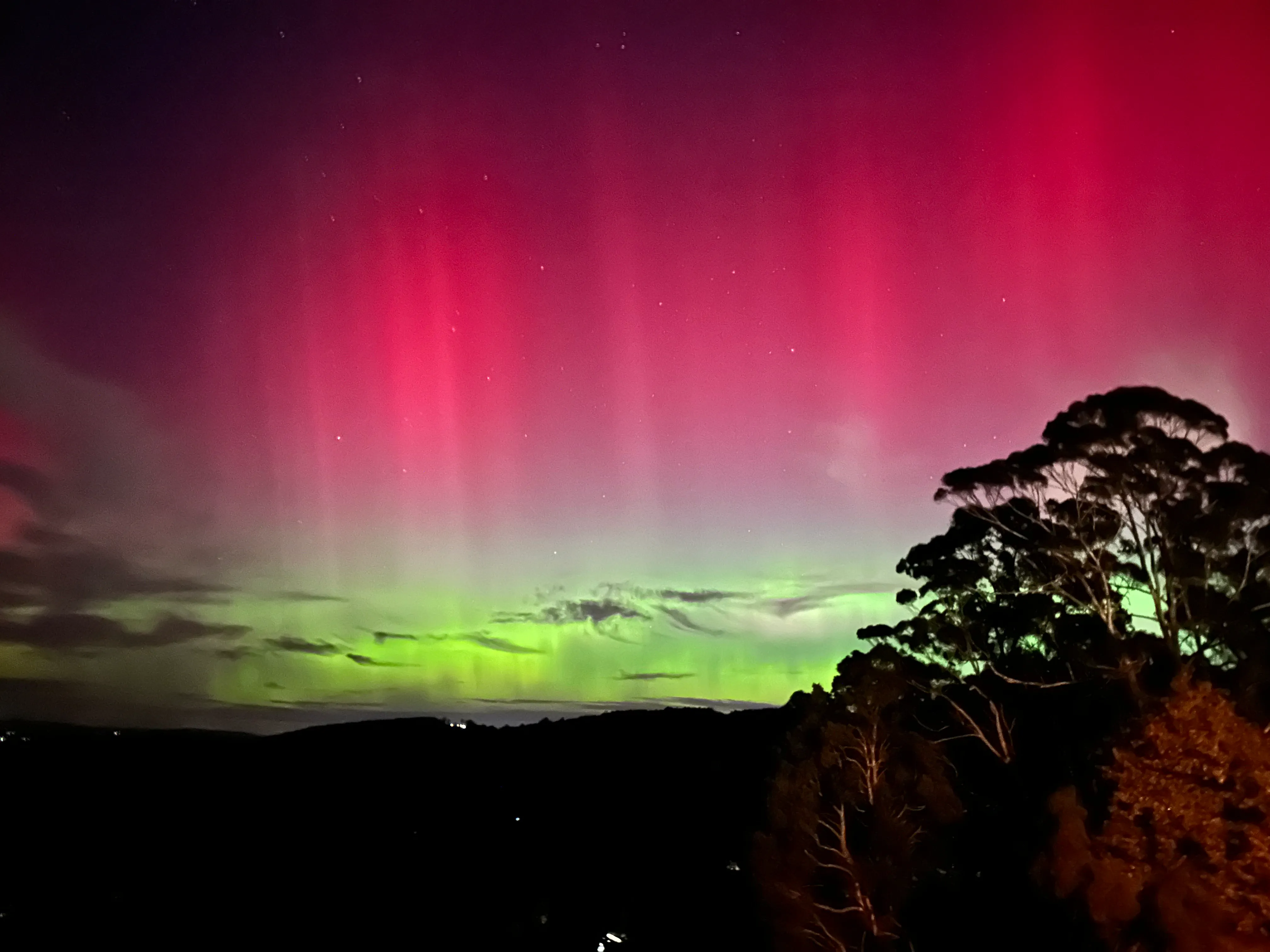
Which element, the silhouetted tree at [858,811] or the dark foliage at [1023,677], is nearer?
the dark foliage at [1023,677]

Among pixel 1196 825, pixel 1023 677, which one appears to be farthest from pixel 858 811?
pixel 1196 825

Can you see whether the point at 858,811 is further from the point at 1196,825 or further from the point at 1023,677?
the point at 1196,825

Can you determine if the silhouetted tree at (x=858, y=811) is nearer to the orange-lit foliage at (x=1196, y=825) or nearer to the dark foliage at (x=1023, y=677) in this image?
the dark foliage at (x=1023, y=677)

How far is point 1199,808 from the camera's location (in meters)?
17.1

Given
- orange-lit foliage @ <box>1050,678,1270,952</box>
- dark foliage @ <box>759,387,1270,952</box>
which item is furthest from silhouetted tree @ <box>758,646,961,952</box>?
orange-lit foliage @ <box>1050,678,1270,952</box>

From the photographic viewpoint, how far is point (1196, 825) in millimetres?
17109

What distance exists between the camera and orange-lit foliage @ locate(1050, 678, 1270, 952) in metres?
16.7

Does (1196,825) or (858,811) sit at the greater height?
(1196,825)

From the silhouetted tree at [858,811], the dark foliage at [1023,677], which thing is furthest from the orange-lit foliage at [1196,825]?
the silhouetted tree at [858,811]

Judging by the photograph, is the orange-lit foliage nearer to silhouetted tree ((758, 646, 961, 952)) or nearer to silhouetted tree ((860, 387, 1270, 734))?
silhouetted tree ((860, 387, 1270, 734))

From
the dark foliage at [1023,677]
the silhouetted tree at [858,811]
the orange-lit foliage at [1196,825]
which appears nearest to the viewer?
the orange-lit foliage at [1196,825]

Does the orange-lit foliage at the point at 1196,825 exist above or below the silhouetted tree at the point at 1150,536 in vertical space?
below

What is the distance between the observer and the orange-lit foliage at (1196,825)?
16734 millimetres

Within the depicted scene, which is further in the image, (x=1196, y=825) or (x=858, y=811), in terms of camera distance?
(x=858, y=811)
